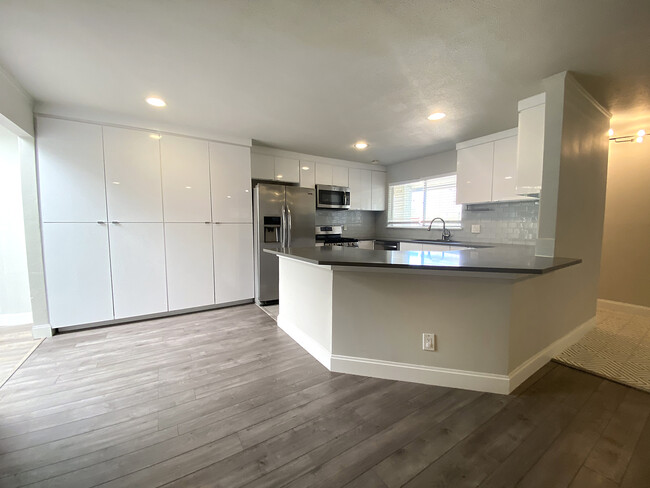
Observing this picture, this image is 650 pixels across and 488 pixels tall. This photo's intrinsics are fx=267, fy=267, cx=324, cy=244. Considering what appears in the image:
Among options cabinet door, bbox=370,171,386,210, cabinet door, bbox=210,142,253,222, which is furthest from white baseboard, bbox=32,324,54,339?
cabinet door, bbox=370,171,386,210

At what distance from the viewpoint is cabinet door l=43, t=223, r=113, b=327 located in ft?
8.91

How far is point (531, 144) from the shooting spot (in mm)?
2295

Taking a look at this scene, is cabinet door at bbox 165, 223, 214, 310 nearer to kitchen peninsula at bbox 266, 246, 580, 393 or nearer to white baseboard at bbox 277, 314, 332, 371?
white baseboard at bbox 277, 314, 332, 371

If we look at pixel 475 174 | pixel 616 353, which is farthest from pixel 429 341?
pixel 475 174

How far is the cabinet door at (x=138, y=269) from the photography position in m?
2.99

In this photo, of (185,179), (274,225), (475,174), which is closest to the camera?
(185,179)

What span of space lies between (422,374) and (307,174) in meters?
3.43

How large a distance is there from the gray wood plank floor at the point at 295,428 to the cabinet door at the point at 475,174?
215cm

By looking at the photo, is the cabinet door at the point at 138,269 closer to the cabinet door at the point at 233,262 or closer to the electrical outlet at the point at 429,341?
the cabinet door at the point at 233,262

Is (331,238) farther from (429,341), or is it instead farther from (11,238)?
(11,238)

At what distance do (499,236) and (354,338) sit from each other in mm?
2841

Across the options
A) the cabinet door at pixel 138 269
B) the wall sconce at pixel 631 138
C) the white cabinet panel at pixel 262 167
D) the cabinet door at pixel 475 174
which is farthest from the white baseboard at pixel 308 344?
the wall sconce at pixel 631 138

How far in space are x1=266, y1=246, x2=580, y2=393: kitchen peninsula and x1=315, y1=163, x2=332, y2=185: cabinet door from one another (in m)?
2.70

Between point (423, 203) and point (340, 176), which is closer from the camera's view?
point (423, 203)
